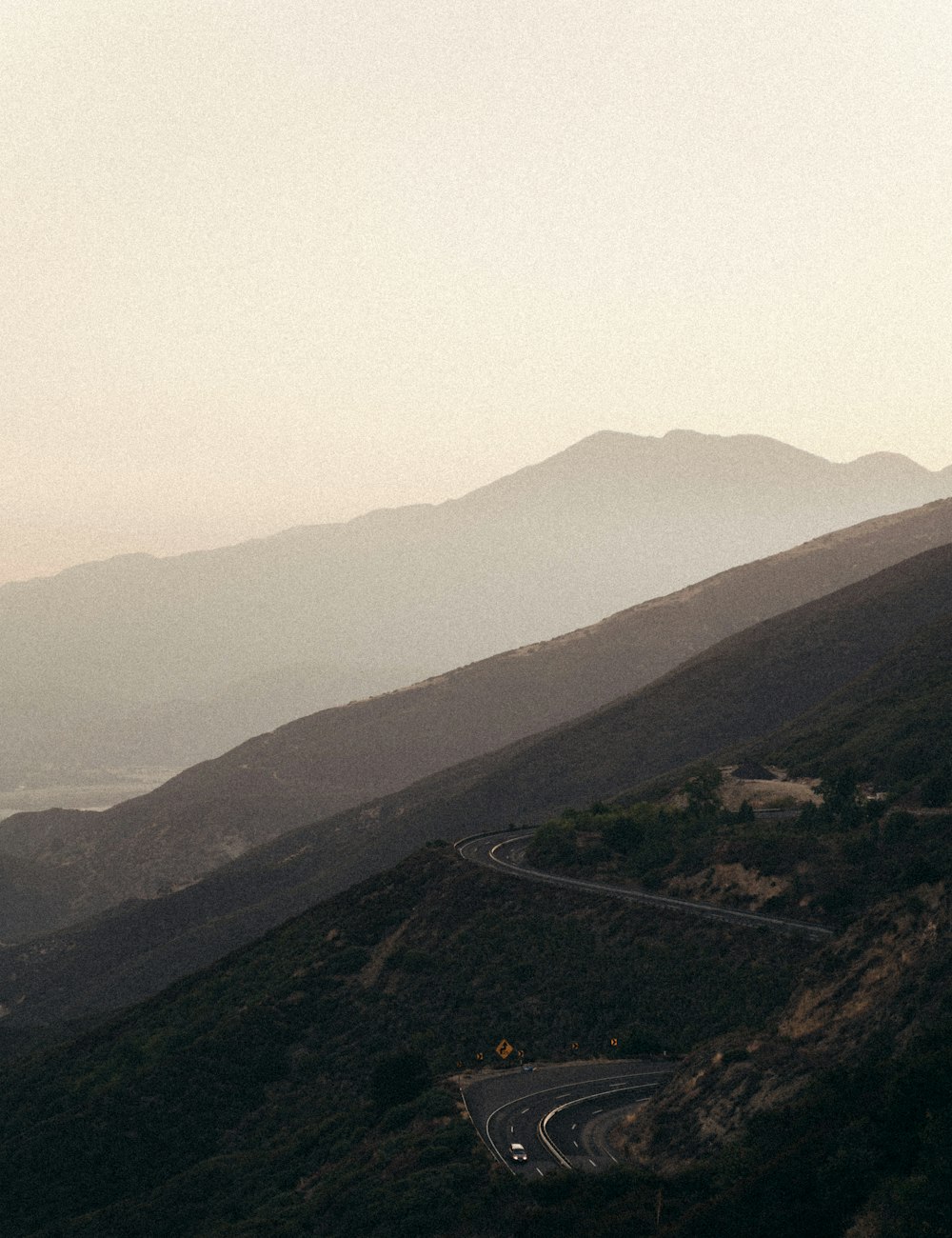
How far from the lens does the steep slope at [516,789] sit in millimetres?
127438

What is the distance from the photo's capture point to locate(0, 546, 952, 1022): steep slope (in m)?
127

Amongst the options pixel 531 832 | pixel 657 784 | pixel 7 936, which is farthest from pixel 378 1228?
pixel 7 936

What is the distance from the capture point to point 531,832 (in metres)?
94.4

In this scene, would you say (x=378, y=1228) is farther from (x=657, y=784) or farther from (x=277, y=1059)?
(x=657, y=784)

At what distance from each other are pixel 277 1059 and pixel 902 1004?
114ft

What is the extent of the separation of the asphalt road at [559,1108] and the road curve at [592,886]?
1277cm

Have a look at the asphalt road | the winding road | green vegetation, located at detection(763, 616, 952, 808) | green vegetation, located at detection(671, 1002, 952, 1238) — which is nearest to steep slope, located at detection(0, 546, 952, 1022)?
green vegetation, located at detection(763, 616, 952, 808)

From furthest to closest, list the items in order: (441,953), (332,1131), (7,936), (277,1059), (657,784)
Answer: (7,936), (657,784), (441,953), (277,1059), (332,1131)

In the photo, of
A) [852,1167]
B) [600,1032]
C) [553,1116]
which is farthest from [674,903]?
[852,1167]

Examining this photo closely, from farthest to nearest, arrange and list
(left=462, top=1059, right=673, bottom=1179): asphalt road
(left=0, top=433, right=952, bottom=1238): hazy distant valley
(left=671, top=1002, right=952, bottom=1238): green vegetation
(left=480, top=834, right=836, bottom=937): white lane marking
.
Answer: (left=480, top=834, right=836, bottom=937): white lane marking
(left=462, top=1059, right=673, bottom=1179): asphalt road
(left=0, top=433, right=952, bottom=1238): hazy distant valley
(left=671, top=1002, right=952, bottom=1238): green vegetation

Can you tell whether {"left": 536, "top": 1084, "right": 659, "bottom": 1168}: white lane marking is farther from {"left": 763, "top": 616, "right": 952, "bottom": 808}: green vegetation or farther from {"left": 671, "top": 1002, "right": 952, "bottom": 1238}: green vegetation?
{"left": 763, "top": 616, "right": 952, "bottom": 808}: green vegetation

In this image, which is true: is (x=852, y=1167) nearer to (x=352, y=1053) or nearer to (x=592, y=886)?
(x=352, y=1053)

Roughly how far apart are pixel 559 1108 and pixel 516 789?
99.6m

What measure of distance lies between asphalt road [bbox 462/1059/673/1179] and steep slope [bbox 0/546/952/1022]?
8051 centimetres
